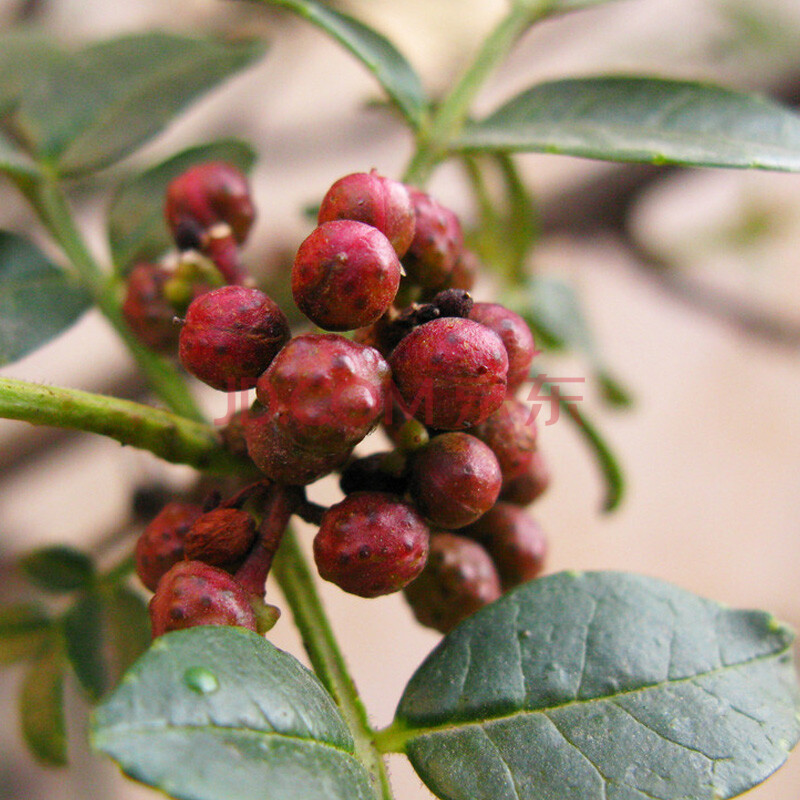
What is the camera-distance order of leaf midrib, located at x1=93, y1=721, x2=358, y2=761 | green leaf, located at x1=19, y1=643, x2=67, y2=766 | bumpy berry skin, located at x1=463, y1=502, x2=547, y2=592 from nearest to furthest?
leaf midrib, located at x1=93, y1=721, x2=358, y2=761, bumpy berry skin, located at x1=463, y1=502, x2=547, y2=592, green leaf, located at x1=19, y1=643, x2=67, y2=766

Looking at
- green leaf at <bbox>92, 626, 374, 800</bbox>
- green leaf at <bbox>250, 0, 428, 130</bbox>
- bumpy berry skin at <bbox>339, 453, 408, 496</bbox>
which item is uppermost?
green leaf at <bbox>250, 0, 428, 130</bbox>

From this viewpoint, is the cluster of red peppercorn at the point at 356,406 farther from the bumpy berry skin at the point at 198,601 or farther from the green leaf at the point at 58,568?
the green leaf at the point at 58,568

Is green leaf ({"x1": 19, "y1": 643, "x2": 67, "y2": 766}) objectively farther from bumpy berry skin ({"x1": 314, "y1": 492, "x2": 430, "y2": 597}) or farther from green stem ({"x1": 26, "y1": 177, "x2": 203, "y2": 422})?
bumpy berry skin ({"x1": 314, "y1": 492, "x2": 430, "y2": 597})

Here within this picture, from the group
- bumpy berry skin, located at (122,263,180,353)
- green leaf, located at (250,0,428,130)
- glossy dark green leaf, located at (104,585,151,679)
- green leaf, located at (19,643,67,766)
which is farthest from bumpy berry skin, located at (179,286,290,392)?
green leaf, located at (19,643,67,766)

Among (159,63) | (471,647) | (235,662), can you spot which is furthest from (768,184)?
(235,662)

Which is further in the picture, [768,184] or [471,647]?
[768,184]

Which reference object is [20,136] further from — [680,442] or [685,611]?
[680,442]
